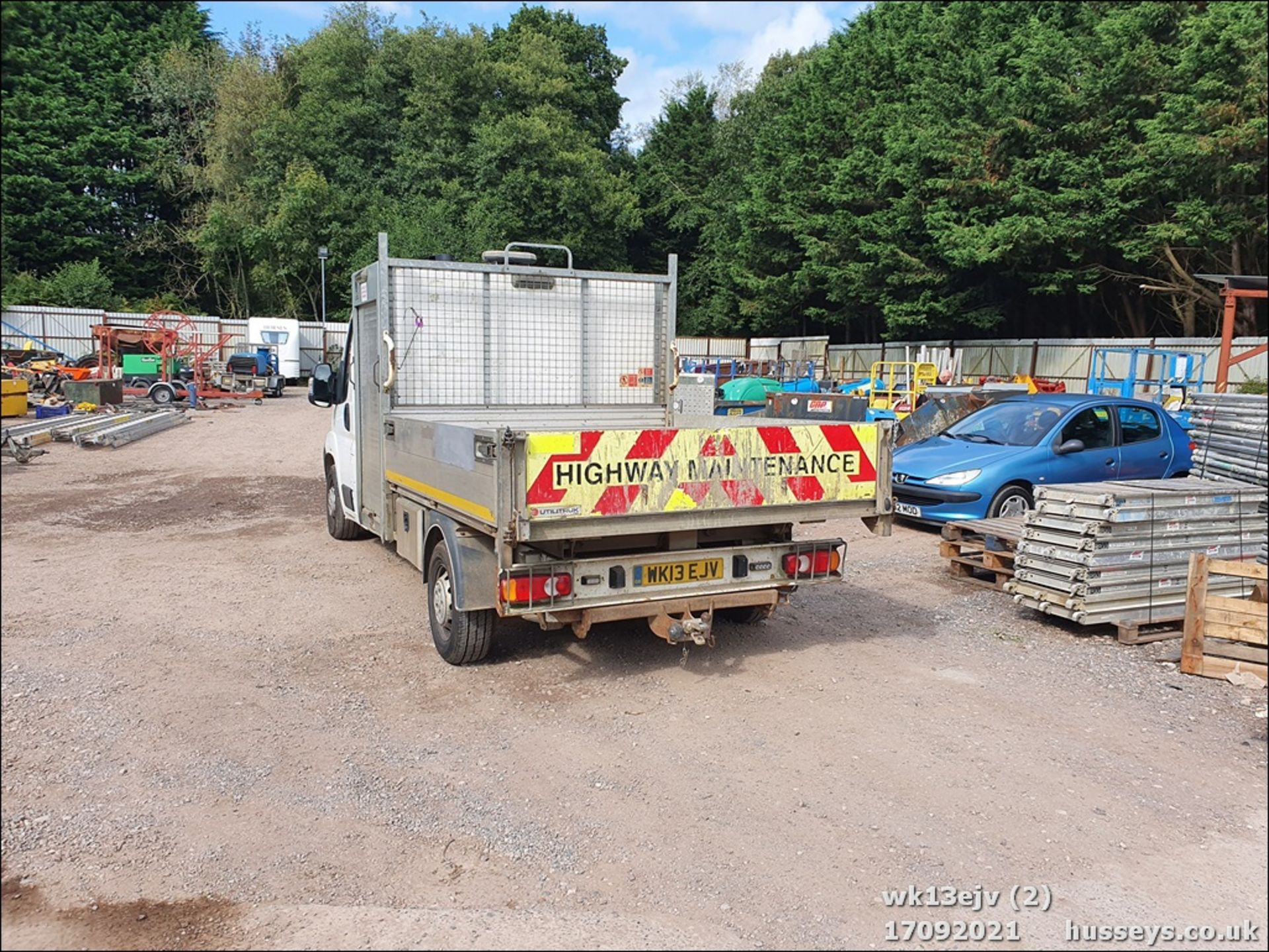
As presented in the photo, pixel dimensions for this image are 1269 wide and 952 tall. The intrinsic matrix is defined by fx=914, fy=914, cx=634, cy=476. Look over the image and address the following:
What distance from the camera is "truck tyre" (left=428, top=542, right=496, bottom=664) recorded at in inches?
229

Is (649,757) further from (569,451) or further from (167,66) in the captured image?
(167,66)

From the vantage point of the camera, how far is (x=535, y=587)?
5234 millimetres

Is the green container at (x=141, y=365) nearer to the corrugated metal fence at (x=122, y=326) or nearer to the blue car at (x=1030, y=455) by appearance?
the corrugated metal fence at (x=122, y=326)

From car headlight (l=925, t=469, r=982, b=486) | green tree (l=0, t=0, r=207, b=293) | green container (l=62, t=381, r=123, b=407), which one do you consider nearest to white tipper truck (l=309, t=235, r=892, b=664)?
green tree (l=0, t=0, r=207, b=293)

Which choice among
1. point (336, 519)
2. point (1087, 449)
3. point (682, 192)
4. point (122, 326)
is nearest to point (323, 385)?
point (336, 519)

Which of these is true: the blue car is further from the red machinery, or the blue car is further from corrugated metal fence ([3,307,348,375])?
the red machinery

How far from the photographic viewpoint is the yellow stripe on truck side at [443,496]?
16.9ft

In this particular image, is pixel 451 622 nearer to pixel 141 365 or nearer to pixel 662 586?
pixel 662 586

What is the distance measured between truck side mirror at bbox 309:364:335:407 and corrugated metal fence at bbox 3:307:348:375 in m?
2.37

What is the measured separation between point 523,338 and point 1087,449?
6.62m

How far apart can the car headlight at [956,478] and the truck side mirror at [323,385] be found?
642cm

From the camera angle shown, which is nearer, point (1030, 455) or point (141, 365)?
point (1030, 455)

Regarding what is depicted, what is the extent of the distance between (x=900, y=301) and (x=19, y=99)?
3775cm

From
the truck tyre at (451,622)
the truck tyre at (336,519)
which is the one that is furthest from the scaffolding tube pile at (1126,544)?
the truck tyre at (336,519)
